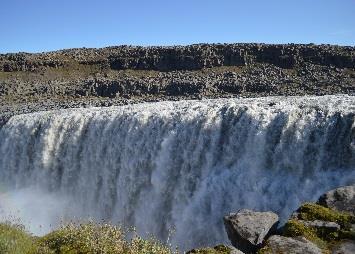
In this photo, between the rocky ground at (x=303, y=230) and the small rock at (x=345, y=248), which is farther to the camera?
the rocky ground at (x=303, y=230)

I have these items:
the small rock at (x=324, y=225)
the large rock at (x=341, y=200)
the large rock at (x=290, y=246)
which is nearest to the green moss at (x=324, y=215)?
the small rock at (x=324, y=225)

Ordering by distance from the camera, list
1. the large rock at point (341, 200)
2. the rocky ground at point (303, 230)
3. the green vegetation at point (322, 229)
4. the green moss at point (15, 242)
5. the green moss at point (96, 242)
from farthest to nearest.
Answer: the large rock at point (341, 200), the green moss at point (15, 242), the green moss at point (96, 242), the green vegetation at point (322, 229), the rocky ground at point (303, 230)

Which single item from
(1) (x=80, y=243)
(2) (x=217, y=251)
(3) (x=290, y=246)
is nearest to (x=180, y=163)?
(1) (x=80, y=243)

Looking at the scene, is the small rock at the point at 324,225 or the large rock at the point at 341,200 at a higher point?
the large rock at the point at 341,200

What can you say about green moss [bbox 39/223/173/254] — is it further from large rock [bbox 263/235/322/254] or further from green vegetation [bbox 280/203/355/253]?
green vegetation [bbox 280/203/355/253]

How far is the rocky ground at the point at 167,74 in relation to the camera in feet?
162

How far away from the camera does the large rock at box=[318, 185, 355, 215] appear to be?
34.8 ft

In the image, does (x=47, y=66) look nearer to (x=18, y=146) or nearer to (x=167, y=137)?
(x=18, y=146)

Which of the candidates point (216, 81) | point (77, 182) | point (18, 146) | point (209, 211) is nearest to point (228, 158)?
point (209, 211)

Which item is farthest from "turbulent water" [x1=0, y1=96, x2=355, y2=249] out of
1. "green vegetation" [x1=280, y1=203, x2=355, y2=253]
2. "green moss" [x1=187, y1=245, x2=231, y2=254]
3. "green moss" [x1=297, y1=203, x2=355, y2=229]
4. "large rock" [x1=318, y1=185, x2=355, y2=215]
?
"green vegetation" [x1=280, y1=203, x2=355, y2=253]

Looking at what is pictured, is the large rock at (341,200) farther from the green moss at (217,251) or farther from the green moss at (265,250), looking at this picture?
the green moss at (217,251)

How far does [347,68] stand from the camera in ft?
167

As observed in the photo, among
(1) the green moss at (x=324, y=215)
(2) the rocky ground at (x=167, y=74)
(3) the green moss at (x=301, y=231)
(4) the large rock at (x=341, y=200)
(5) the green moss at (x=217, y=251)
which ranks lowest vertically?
(5) the green moss at (x=217, y=251)

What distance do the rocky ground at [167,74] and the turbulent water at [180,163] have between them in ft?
31.5
